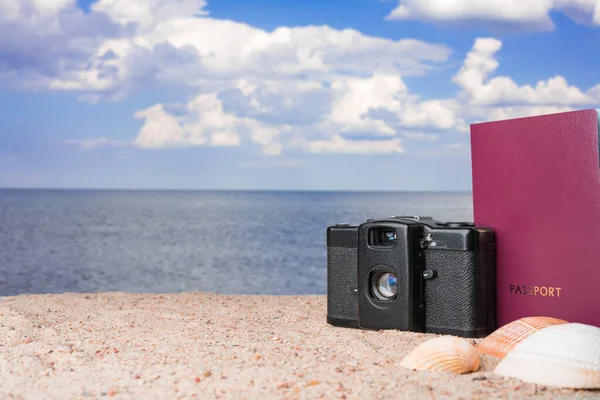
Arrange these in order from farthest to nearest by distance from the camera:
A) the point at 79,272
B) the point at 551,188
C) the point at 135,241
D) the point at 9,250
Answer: the point at 135,241 < the point at 9,250 < the point at 79,272 < the point at 551,188

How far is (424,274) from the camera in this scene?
13.3 feet

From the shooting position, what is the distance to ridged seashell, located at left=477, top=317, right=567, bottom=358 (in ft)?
→ 11.3

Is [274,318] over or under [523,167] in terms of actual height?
under

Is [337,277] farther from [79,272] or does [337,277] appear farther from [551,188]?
[79,272]

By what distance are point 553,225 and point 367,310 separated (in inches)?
44.3

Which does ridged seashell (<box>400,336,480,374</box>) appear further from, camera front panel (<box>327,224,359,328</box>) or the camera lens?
camera front panel (<box>327,224,359,328</box>)

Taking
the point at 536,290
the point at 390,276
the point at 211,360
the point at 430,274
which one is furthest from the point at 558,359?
the point at 211,360

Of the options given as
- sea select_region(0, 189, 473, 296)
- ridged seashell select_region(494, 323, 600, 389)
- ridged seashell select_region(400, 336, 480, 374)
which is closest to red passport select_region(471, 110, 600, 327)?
ridged seashell select_region(494, 323, 600, 389)

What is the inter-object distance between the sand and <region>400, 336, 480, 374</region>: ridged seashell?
0.05 m

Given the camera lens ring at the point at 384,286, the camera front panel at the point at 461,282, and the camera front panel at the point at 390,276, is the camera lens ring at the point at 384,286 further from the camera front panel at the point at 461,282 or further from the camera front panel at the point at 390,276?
the camera front panel at the point at 461,282

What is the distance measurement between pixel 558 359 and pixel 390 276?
1310mm

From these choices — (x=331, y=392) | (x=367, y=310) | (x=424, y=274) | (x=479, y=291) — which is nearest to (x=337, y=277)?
(x=367, y=310)

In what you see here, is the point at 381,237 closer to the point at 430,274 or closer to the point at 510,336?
the point at 430,274

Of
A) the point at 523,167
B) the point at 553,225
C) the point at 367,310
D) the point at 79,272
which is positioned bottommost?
the point at 79,272
